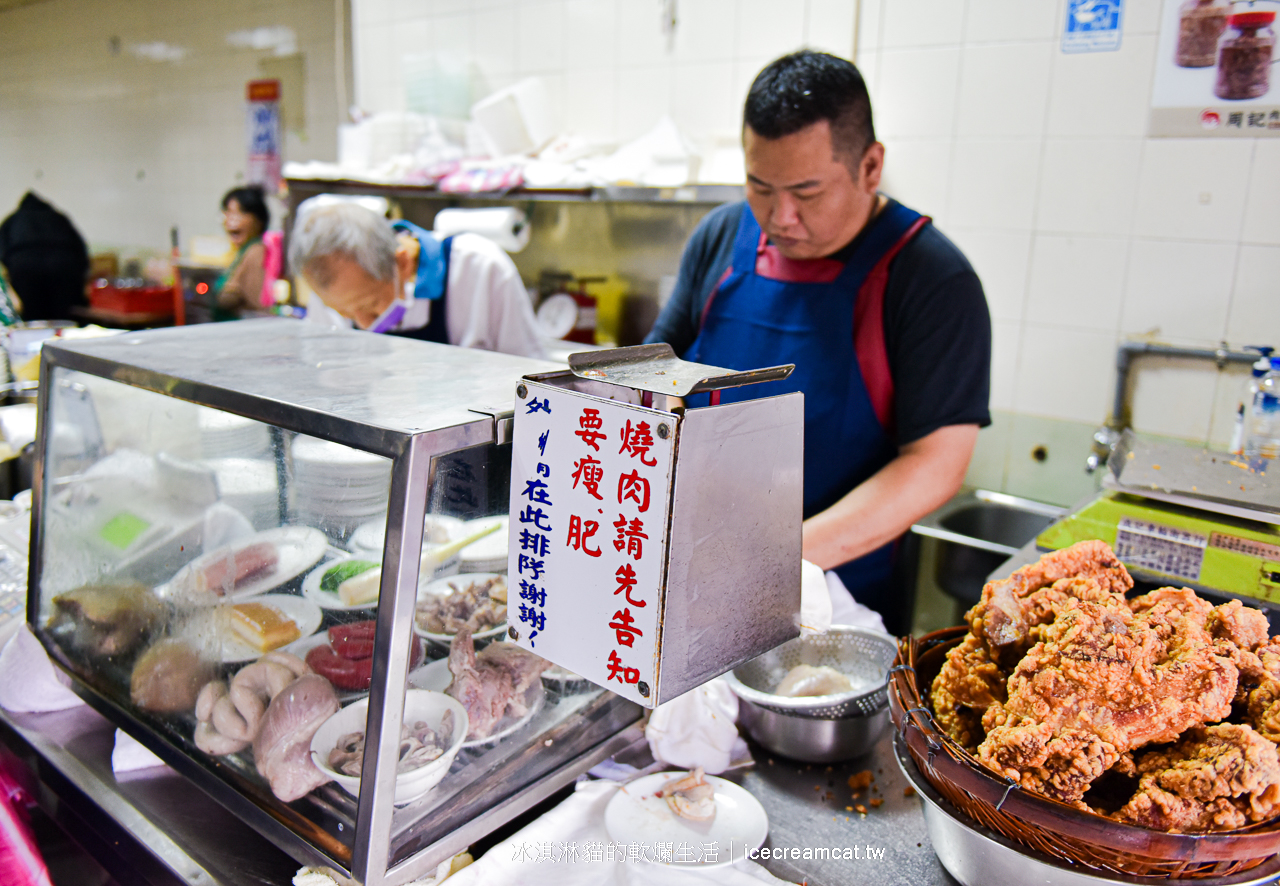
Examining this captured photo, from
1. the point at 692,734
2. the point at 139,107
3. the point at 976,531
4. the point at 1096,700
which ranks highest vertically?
the point at 139,107

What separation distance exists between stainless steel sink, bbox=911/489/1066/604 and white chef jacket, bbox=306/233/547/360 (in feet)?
5.45

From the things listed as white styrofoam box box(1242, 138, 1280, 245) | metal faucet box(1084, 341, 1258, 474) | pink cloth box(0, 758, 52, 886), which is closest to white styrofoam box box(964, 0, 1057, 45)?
white styrofoam box box(1242, 138, 1280, 245)

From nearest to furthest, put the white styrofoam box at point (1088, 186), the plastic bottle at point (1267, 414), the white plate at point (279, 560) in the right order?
the white plate at point (279, 560)
the plastic bottle at point (1267, 414)
the white styrofoam box at point (1088, 186)

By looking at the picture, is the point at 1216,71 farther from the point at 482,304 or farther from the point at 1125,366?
the point at 482,304

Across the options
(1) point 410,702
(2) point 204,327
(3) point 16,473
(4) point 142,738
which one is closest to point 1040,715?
(1) point 410,702

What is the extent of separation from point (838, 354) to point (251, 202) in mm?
5062

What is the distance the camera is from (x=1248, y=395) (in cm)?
253

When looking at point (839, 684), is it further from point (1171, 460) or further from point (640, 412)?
point (1171, 460)

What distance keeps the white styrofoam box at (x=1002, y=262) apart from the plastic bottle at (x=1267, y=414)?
779 millimetres

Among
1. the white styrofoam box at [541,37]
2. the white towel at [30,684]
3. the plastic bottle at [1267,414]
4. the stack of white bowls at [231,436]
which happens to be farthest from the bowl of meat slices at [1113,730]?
the white styrofoam box at [541,37]

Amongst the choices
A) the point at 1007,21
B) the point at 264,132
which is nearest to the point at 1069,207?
the point at 1007,21

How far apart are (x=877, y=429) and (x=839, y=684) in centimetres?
80

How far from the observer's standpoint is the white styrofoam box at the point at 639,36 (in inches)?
142

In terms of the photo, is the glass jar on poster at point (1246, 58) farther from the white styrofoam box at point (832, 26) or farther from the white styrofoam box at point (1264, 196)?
the white styrofoam box at point (832, 26)
